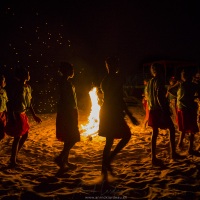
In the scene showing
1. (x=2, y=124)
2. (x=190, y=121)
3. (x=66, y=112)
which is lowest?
(x=2, y=124)

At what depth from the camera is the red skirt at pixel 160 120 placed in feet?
15.3

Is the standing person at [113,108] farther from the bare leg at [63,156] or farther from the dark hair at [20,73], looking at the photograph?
the dark hair at [20,73]

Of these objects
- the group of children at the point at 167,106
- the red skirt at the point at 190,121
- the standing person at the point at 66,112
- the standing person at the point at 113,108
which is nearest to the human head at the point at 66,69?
the standing person at the point at 66,112

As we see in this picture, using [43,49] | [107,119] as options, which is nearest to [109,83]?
[107,119]

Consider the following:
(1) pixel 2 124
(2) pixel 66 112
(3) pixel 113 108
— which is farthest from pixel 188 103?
(1) pixel 2 124

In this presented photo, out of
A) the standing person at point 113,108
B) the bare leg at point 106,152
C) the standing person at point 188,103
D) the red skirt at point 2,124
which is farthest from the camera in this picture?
the standing person at point 188,103

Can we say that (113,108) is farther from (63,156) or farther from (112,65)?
(63,156)

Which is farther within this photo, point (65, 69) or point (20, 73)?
point (20, 73)

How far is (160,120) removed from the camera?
15.4 ft

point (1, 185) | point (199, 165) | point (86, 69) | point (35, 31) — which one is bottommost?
point (1, 185)

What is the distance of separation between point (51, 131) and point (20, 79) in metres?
3.99

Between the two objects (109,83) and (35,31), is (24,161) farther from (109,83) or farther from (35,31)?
(35,31)

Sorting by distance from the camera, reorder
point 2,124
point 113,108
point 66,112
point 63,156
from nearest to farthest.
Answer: point 113,108, point 66,112, point 63,156, point 2,124

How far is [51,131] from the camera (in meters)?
8.44
